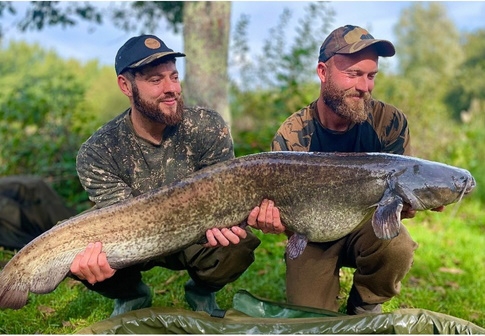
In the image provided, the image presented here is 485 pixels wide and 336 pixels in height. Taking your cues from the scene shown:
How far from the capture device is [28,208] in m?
5.07

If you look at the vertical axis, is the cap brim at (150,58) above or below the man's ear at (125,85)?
above

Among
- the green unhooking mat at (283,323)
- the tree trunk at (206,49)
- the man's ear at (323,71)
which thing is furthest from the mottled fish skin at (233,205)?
the tree trunk at (206,49)

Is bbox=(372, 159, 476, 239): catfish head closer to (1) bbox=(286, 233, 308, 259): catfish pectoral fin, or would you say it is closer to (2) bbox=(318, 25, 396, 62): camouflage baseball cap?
(1) bbox=(286, 233, 308, 259): catfish pectoral fin

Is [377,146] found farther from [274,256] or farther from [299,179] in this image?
[274,256]

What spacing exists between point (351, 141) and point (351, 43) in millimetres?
511

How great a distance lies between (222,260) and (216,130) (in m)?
0.68

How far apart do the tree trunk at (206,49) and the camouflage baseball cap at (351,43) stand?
248 centimetres

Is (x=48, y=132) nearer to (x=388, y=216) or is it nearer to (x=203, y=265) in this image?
(x=203, y=265)

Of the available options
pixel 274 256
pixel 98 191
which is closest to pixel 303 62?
pixel 274 256

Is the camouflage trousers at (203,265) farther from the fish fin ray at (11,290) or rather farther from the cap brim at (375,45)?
the cap brim at (375,45)

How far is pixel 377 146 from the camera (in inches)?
123

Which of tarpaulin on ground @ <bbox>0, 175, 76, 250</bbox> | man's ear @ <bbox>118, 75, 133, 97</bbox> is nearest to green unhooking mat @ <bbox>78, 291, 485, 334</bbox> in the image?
man's ear @ <bbox>118, 75, 133, 97</bbox>

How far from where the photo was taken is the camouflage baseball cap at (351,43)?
2.95 meters

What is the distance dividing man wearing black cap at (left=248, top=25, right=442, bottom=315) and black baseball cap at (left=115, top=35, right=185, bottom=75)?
0.74m
